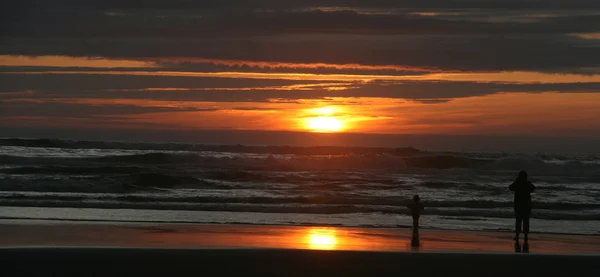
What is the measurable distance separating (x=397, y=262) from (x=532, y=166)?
155 feet

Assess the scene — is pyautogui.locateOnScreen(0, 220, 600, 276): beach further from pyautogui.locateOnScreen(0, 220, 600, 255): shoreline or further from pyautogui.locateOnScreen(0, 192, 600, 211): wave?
pyautogui.locateOnScreen(0, 192, 600, 211): wave

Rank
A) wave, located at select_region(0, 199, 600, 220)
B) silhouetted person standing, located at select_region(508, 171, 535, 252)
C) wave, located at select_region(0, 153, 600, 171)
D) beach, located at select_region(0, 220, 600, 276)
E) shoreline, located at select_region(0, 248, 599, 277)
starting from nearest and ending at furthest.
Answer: shoreline, located at select_region(0, 248, 599, 277) < beach, located at select_region(0, 220, 600, 276) < silhouetted person standing, located at select_region(508, 171, 535, 252) < wave, located at select_region(0, 199, 600, 220) < wave, located at select_region(0, 153, 600, 171)

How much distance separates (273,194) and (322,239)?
14.0 metres

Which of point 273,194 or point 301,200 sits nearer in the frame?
point 301,200

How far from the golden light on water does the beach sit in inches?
0.8

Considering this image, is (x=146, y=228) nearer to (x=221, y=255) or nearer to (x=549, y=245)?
(x=221, y=255)

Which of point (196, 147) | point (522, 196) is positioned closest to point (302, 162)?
point (196, 147)

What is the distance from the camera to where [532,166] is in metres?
57.4

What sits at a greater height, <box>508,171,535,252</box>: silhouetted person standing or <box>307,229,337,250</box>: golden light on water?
<box>508,171,535,252</box>: silhouetted person standing

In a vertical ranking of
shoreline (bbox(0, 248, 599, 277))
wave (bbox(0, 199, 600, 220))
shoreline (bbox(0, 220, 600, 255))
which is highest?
wave (bbox(0, 199, 600, 220))

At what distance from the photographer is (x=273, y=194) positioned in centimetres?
3103

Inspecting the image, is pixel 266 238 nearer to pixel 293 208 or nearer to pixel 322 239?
pixel 322 239

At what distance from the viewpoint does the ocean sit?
75.1 feet

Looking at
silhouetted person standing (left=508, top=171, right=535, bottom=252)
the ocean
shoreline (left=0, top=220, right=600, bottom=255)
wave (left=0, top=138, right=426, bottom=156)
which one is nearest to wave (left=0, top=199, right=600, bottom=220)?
the ocean
